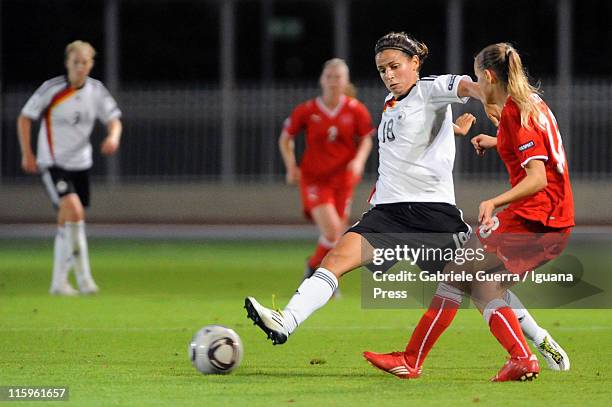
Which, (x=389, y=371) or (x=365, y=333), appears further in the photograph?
(x=365, y=333)

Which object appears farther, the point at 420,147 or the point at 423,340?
the point at 420,147

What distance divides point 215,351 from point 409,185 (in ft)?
4.69

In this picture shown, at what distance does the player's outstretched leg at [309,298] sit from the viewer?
7.14 m

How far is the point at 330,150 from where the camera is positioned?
1320 centimetres

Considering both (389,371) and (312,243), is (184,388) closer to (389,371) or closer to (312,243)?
(389,371)

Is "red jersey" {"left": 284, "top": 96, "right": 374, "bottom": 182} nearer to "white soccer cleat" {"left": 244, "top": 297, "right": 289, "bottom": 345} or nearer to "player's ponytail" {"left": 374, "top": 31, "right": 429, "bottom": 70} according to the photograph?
"player's ponytail" {"left": 374, "top": 31, "right": 429, "bottom": 70}

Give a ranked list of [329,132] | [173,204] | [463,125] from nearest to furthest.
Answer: [463,125] < [329,132] < [173,204]

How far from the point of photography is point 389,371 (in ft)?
24.6

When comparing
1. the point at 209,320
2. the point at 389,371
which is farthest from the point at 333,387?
the point at 209,320

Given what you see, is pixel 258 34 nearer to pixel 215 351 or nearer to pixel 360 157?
pixel 360 157

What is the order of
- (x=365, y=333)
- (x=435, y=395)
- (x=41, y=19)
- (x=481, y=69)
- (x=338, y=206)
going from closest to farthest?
1. (x=435, y=395)
2. (x=481, y=69)
3. (x=365, y=333)
4. (x=338, y=206)
5. (x=41, y=19)

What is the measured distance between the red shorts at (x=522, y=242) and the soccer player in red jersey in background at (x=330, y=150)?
5.59m

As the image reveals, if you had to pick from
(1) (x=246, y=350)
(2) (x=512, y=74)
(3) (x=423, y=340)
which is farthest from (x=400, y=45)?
(1) (x=246, y=350)

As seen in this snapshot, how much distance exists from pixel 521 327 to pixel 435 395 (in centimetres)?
113
